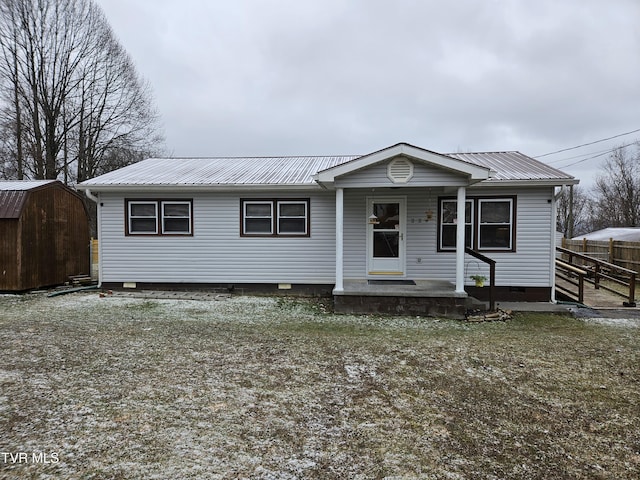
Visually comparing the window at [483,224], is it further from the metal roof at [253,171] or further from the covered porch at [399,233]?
the metal roof at [253,171]

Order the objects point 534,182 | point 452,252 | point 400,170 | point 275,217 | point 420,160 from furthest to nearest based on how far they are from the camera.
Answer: point 275,217, point 452,252, point 534,182, point 400,170, point 420,160

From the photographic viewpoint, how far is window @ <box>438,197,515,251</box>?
8.62 metres

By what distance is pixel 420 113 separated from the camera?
24.1 meters

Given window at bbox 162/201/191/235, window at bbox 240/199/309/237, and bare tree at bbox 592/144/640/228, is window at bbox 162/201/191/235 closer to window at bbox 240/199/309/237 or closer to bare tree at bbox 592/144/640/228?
window at bbox 240/199/309/237

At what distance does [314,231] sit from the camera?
30.2 ft

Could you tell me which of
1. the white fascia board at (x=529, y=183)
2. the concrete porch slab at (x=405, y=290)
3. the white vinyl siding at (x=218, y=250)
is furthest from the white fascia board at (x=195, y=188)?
the white fascia board at (x=529, y=183)

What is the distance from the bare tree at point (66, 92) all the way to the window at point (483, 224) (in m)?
20.3

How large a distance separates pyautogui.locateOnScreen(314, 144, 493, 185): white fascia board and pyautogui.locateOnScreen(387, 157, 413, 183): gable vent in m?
0.14

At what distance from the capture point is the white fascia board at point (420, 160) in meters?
7.02

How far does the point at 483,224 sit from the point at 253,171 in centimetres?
609

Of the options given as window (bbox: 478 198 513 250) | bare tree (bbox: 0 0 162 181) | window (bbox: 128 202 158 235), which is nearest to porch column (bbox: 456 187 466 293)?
window (bbox: 478 198 513 250)

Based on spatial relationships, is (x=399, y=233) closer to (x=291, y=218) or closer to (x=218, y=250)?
(x=291, y=218)

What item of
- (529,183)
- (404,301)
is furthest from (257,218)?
(529,183)

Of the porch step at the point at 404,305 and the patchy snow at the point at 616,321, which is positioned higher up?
the porch step at the point at 404,305
